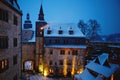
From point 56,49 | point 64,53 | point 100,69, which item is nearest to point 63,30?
point 56,49

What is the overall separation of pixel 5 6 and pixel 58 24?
30209 mm

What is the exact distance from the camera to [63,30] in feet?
144

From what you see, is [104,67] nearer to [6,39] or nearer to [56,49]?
[6,39]

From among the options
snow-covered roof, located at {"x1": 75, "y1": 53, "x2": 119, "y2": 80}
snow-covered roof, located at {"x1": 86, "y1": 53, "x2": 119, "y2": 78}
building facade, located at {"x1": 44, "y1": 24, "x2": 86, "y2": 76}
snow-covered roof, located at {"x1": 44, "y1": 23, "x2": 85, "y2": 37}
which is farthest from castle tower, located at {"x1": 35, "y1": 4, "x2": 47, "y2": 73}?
snow-covered roof, located at {"x1": 86, "y1": 53, "x2": 119, "y2": 78}

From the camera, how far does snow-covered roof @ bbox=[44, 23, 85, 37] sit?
4272cm

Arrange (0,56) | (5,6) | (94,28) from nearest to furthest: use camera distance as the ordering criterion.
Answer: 1. (0,56)
2. (5,6)
3. (94,28)

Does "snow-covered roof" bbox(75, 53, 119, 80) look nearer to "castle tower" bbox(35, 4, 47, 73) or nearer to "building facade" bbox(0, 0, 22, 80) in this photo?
"building facade" bbox(0, 0, 22, 80)

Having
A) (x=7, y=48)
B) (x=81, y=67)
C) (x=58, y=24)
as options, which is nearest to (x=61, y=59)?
(x=81, y=67)

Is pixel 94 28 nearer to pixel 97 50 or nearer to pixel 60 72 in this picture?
pixel 97 50

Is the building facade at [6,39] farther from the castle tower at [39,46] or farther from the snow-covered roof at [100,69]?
the castle tower at [39,46]

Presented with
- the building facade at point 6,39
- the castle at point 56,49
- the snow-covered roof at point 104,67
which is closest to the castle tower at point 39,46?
the castle at point 56,49

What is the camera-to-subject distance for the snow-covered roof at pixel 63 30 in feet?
140

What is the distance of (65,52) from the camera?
40.9m

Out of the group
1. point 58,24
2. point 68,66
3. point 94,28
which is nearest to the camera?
point 68,66
